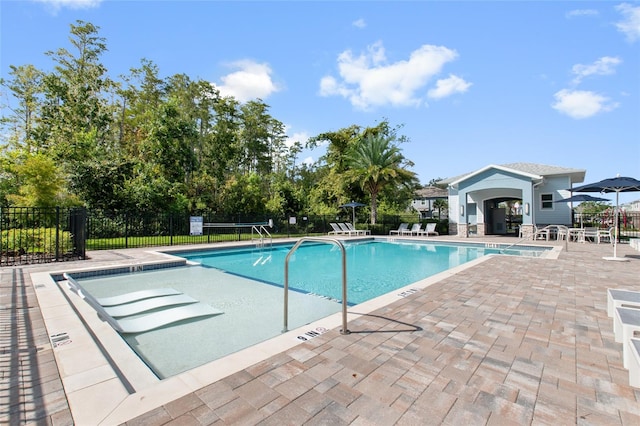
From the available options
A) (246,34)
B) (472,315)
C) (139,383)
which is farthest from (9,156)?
(472,315)

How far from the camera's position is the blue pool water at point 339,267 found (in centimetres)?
741

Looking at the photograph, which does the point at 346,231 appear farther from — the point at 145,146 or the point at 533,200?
the point at 145,146

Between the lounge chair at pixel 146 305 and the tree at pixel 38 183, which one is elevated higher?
the tree at pixel 38 183

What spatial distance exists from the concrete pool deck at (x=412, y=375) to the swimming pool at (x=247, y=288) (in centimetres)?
116

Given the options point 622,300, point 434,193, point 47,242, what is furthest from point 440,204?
point 47,242

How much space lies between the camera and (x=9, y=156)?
17484mm

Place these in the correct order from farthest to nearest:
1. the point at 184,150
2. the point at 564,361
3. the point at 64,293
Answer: the point at 184,150 → the point at 64,293 → the point at 564,361

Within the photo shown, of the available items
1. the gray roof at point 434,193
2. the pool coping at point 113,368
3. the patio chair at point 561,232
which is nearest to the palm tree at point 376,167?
the patio chair at point 561,232

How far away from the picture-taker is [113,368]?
106 inches

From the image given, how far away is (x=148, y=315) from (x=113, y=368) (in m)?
2.35

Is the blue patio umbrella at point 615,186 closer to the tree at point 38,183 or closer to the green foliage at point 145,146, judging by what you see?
the green foliage at point 145,146

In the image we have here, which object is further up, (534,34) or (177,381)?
(534,34)

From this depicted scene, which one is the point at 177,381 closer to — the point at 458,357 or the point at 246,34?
the point at 458,357

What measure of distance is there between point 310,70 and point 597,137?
49.4ft
